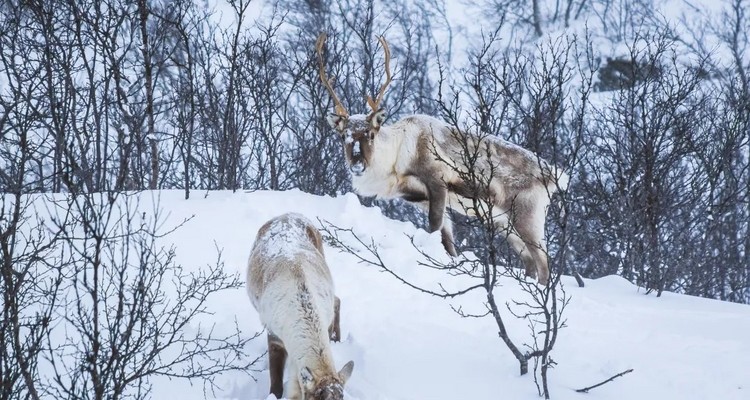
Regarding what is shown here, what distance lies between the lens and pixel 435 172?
8.99m

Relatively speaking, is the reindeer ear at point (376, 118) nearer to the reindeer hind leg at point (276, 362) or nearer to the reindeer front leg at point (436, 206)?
the reindeer front leg at point (436, 206)

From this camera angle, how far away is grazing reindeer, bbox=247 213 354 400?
4504 millimetres

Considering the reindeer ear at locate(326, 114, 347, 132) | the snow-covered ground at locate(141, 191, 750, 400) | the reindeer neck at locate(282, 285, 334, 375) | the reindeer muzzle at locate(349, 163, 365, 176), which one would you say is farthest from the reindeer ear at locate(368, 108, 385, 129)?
the reindeer neck at locate(282, 285, 334, 375)

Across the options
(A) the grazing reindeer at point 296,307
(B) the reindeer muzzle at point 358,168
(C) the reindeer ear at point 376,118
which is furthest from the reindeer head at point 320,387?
(C) the reindeer ear at point 376,118

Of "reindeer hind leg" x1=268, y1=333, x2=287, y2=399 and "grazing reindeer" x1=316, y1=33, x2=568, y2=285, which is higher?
"grazing reindeer" x1=316, y1=33, x2=568, y2=285

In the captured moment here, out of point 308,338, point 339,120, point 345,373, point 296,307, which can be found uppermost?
point 339,120

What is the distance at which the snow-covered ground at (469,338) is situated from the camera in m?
5.26

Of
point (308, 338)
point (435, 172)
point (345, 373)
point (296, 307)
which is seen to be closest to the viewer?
point (345, 373)

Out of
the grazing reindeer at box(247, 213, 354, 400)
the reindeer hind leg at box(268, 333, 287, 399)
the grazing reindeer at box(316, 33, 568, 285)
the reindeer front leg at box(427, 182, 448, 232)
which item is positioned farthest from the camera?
the reindeer front leg at box(427, 182, 448, 232)

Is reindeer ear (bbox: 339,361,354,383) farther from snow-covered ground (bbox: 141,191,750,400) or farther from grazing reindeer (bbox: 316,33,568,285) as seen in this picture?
grazing reindeer (bbox: 316,33,568,285)

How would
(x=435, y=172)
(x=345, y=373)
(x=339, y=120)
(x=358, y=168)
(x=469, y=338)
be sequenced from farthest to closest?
(x=339, y=120)
(x=435, y=172)
(x=358, y=168)
(x=469, y=338)
(x=345, y=373)

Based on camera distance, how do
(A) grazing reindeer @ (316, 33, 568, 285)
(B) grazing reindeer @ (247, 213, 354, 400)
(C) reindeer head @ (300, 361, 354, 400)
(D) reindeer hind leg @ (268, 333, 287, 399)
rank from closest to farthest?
(C) reindeer head @ (300, 361, 354, 400)
(B) grazing reindeer @ (247, 213, 354, 400)
(D) reindeer hind leg @ (268, 333, 287, 399)
(A) grazing reindeer @ (316, 33, 568, 285)

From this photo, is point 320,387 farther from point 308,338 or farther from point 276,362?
point 276,362

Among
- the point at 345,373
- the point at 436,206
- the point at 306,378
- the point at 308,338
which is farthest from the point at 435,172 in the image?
the point at 306,378
